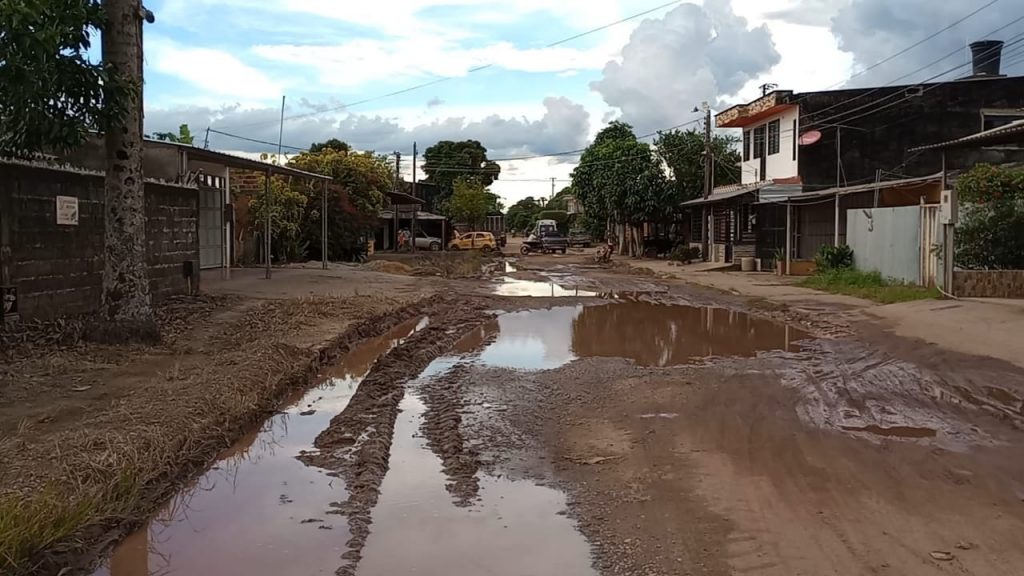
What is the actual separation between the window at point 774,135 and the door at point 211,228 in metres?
21.2

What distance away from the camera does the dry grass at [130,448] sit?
477cm

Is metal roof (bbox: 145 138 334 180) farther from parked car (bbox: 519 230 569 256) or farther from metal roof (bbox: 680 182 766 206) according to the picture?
parked car (bbox: 519 230 569 256)

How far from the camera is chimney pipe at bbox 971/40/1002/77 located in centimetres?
3203

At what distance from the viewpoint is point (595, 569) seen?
4.70m

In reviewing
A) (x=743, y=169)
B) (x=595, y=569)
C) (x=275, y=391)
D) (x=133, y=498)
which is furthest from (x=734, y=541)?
(x=743, y=169)

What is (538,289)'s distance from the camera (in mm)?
25047

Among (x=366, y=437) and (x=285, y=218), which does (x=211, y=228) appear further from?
(x=366, y=437)

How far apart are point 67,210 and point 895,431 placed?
412 inches

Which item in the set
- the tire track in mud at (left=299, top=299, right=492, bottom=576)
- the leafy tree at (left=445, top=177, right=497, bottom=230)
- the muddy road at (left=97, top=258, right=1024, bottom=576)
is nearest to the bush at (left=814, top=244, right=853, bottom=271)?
the muddy road at (left=97, top=258, right=1024, bottom=576)

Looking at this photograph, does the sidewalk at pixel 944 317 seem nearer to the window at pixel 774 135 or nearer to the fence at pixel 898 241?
the fence at pixel 898 241

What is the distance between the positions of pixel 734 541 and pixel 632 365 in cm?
651

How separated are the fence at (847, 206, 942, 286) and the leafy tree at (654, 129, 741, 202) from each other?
20844 mm

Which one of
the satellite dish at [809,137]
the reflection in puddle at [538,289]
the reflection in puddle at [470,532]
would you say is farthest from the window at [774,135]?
the reflection in puddle at [470,532]

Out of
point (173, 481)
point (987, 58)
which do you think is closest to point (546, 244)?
point (987, 58)
